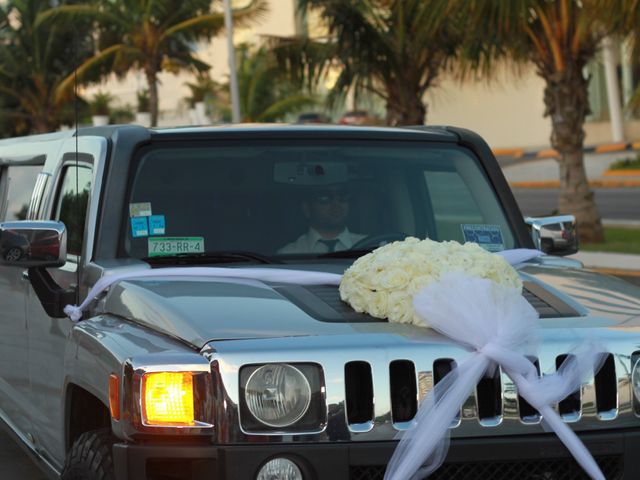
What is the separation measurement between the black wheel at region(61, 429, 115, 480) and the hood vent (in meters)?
0.71

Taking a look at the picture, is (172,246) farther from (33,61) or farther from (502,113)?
(502,113)

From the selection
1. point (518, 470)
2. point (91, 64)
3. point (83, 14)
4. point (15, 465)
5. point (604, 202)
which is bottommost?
point (604, 202)

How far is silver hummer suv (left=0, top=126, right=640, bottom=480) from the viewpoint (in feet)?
11.9

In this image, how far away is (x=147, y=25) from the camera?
36.3 meters

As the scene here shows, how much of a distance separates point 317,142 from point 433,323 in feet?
5.55

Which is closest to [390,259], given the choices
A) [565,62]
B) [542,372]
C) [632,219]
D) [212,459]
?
[542,372]

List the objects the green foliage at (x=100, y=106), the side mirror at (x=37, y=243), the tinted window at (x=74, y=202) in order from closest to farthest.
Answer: the side mirror at (x=37, y=243) → the tinted window at (x=74, y=202) → the green foliage at (x=100, y=106)

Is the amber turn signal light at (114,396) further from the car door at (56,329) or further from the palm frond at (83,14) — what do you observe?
the palm frond at (83,14)

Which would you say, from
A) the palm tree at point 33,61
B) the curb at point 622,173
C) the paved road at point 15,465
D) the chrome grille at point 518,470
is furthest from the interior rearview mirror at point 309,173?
the palm tree at point 33,61

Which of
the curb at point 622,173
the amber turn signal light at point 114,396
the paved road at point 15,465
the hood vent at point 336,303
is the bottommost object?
the curb at point 622,173

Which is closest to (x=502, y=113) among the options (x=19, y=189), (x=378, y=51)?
(x=378, y=51)

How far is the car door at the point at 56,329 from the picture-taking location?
4.88m

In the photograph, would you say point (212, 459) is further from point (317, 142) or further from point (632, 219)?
point (632, 219)

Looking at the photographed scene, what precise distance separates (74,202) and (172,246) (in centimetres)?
62
